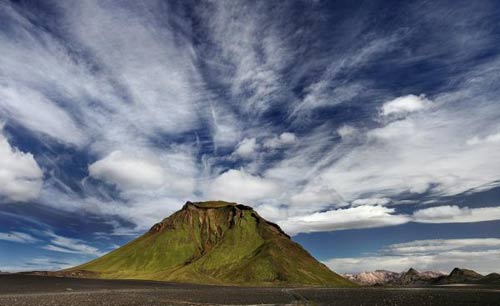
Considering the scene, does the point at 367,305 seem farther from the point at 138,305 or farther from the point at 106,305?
the point at 106,305

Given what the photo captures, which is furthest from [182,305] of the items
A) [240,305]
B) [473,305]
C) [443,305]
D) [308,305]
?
[473,305]

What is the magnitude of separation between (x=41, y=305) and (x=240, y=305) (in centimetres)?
2643

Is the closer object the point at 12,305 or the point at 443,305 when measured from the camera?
the point at 12,305

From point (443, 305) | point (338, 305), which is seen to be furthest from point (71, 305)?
point (443, 305)

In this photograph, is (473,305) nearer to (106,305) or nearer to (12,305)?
(106,305)

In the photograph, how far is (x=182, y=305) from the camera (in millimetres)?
49406

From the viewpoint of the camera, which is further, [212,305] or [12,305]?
[212,305]

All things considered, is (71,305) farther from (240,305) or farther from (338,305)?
(338,305)

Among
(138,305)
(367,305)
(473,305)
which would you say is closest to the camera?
(138,305)

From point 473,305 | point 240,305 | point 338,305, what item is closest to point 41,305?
point 240,305

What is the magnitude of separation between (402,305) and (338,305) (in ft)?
29.1

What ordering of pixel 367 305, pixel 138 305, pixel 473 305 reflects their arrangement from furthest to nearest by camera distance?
pixel 473 305
pixel 367 305
pixel 138 305

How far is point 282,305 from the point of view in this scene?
52.5m

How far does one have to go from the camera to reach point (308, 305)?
2053 inches
